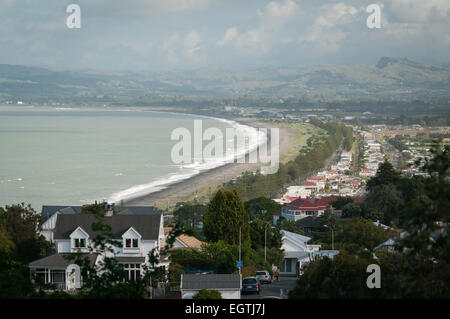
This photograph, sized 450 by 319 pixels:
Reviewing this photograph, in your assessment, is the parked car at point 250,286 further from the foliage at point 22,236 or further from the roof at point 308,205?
the roof at point 308,205

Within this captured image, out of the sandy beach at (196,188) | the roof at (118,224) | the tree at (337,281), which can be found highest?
the sandy beach at (196,188)

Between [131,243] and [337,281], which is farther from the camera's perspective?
[131,243]

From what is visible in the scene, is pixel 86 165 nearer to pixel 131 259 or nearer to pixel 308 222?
pixel 308 222

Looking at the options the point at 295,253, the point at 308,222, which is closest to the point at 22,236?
the point at 295,253

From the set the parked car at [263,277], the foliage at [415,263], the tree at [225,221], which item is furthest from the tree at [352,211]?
the foliage at [415,263]

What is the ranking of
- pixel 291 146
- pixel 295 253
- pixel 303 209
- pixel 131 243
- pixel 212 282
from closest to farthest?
pixel 212 282
pixel 131 243
pixel 295 253
pixel 303 209
pixel 291 146
